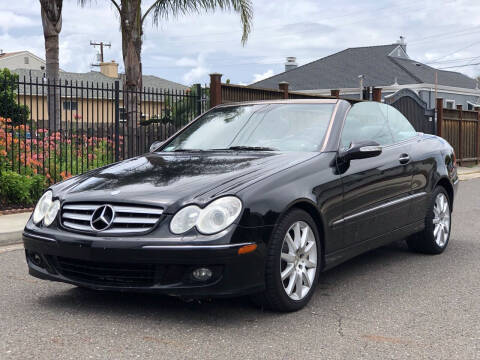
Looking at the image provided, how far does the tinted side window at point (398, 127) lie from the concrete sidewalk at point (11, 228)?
14.8ft

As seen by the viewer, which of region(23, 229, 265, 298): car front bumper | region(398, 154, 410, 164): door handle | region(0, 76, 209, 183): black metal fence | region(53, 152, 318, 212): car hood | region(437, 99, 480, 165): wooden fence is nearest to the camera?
region(23, 229, 265, 298): car front bumper

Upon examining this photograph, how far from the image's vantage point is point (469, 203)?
1148cm

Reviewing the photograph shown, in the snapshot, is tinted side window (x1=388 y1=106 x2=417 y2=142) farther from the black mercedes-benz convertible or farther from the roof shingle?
the roof shingle

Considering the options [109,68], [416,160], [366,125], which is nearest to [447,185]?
[416,160]

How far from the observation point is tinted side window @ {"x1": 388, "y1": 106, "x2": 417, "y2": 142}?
6316 mm

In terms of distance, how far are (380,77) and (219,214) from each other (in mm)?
35361

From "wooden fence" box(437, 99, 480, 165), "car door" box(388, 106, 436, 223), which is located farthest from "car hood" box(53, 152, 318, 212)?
"wooden fence" box(437, 99, 480, 165)

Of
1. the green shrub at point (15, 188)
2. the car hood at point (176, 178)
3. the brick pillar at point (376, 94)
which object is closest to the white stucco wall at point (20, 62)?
the brick pillar at point (376, 94)

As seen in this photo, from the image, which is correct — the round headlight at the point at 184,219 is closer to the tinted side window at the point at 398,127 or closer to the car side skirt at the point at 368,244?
the car side skirt at the point at 368,244

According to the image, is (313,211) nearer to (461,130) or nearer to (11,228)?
(11,228)

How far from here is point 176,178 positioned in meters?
4.52

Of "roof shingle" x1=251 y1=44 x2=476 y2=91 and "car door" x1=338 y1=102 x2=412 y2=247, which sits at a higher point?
"roof shingle" x1=251 y1=44 x2=476 y2=91

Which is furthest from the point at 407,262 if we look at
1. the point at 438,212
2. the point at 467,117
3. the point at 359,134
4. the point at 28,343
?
the point at 467,117

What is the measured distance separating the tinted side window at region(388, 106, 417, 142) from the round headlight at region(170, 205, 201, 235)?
282 centimetres
